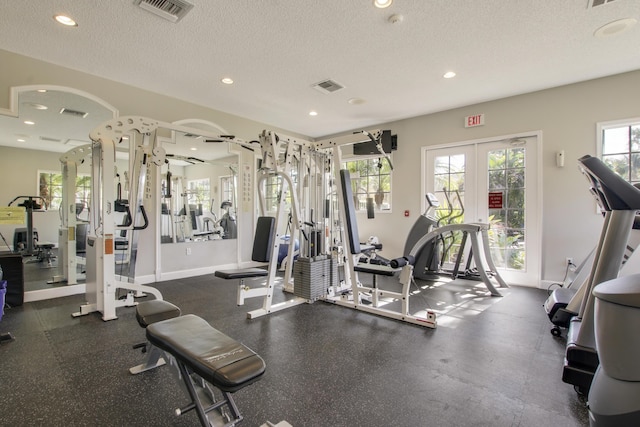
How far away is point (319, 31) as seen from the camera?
2.92 meters

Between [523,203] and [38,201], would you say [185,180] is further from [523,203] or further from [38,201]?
[523,203]

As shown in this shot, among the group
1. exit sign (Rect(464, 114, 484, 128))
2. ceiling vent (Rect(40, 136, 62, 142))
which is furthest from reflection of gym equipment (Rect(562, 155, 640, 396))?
ceiling vent (Rect(40, 136, 62, 142))

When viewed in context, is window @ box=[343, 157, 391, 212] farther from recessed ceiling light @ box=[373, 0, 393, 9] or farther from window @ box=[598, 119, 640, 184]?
recessed ceiling light @ box=[373, 0, 393, 9]

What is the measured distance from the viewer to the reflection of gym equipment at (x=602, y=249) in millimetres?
1774

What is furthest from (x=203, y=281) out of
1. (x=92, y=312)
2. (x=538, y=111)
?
(x=538, y=111)

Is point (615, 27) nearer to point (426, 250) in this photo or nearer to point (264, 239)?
point (426, 250)

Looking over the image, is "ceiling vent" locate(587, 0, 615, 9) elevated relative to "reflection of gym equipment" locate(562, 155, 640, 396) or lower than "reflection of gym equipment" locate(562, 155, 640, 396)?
elevated

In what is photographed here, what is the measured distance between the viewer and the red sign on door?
4.68 m

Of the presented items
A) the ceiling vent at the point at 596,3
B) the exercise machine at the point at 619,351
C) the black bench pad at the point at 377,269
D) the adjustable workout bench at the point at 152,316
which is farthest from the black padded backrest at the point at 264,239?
the ceiling vent at the point at 596,3

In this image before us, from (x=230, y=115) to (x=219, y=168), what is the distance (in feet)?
3.17

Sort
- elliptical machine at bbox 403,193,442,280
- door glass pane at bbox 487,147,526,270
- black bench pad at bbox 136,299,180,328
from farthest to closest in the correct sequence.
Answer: elliptical machine at bbox 403,193,442,280, door glass pane at bbox 487,147,526,270, black bench pad at bbox 136,299,180,328

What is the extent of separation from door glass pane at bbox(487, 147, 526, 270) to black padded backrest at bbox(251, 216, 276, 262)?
3461mm

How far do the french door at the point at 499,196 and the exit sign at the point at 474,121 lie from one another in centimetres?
28

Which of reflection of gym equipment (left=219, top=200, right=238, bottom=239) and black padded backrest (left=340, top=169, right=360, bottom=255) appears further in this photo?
reflection of gym equipment (left=219, top=200, right=238, bottom=239)
